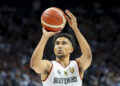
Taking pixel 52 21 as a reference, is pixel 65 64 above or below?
below

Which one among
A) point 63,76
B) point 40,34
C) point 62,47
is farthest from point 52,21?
point 40,34

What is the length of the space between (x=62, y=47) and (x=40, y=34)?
26.3 feet

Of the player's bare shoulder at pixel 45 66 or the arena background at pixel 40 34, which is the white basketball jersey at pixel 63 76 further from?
the arena background at pixel 40 34

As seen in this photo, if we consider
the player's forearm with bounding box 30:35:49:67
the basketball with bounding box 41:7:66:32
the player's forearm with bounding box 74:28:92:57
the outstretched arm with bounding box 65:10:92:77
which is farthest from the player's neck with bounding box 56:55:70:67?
the player's forearm with bounding box 30:35:49:67

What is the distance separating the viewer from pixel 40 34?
13.7 metres

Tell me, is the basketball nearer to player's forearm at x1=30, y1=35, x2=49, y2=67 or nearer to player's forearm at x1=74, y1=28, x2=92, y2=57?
player's forearm at x1=74, y1=28, x2=92, y2=57

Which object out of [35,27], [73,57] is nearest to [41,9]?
[35,27]

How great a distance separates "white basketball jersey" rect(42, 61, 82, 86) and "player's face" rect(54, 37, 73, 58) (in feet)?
0.62

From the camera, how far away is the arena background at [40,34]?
10.6 meters

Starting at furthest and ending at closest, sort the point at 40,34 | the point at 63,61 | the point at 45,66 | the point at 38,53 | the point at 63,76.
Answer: the point at 40,34, the point at 63,61, the point at 63,76, the point at 45,66, the point at 38,53

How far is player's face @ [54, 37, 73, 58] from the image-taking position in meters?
5.68

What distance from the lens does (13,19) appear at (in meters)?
14.8

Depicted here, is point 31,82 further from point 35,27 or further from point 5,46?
point 35,27

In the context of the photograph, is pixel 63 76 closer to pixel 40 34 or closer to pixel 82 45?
pixel 82 45
